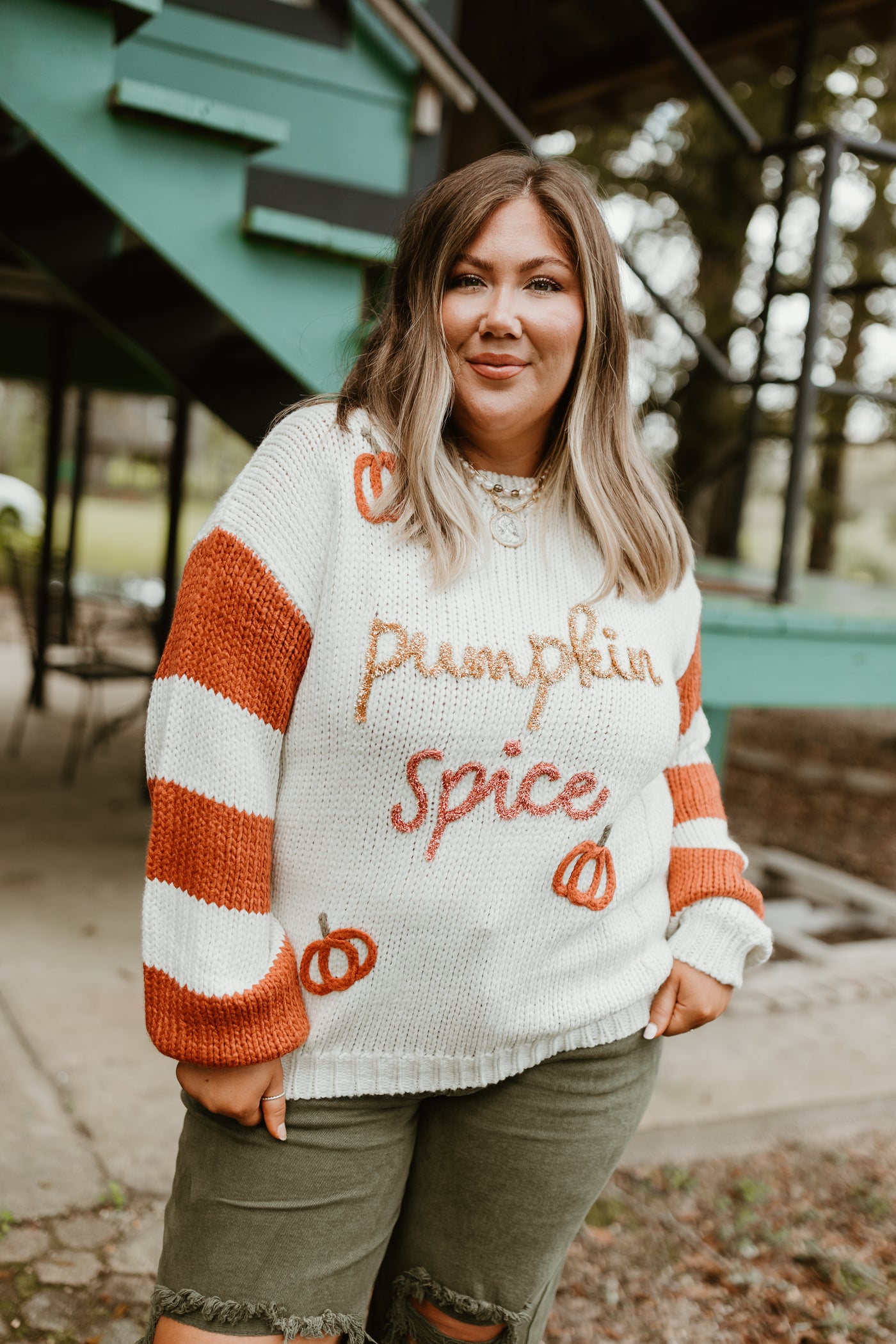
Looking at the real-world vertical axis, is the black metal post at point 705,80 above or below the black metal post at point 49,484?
above

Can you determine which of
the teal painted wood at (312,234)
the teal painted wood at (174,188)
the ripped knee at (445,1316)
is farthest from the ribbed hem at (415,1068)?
the teal painted wood at (312,234)

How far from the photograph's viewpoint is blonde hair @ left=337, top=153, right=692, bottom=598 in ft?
4.43

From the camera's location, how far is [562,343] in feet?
4.73

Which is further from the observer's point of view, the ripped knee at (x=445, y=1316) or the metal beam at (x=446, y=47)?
the metal beam at (x=446, y=47)

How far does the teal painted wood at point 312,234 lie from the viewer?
2.54 metres

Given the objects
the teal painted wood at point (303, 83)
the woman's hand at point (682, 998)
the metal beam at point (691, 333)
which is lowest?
the woman's hand at point (682, 998)

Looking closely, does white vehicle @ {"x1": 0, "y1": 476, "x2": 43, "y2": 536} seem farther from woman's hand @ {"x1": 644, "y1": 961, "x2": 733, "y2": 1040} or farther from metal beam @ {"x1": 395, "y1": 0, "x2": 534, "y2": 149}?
woman's hand @ {"x1": 644, "y1": 961, "x2": 733, "y2": 1040}

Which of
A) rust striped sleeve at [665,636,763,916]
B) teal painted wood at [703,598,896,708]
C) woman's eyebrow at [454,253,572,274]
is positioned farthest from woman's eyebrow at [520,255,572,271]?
teal painted wood at [703,598,896,708]

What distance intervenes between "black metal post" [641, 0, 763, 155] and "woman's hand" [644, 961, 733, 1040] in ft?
7.31

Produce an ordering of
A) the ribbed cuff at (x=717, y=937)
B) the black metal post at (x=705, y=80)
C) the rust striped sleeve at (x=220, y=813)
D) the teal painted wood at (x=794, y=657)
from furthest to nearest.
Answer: the teal painted wood at (x=794, y=657) → the black metal post at (x=705, y=80) → the ribbed cuff at (x=717, y=937) → the rust striped sleeve at (x=220, y=813)

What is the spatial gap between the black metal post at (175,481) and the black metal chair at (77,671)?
0.48 meters

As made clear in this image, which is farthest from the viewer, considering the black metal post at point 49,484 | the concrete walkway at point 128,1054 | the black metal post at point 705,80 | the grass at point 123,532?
the grass at point 123,532

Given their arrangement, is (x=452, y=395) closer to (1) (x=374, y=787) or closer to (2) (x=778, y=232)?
(1) (x=374, y=787)

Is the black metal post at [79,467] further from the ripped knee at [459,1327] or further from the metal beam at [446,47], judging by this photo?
the ripped knee at [459,1327]
